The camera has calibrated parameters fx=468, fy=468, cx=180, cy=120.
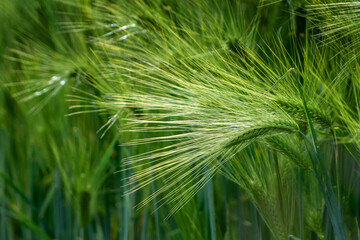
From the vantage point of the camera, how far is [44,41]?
1.25 metres

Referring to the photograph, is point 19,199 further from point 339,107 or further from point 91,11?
point 339,107

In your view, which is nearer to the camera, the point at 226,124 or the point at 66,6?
the point at 226,124

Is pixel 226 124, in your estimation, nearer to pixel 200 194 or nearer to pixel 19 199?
pixel 200 194

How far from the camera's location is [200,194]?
0.94 meters

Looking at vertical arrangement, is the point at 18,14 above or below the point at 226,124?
above

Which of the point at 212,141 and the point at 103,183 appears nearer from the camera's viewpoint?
the point at 212,141

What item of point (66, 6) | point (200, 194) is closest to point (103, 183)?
point (200, 194)

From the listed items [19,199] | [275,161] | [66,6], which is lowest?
[19,199]

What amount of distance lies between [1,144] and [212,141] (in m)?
1.01

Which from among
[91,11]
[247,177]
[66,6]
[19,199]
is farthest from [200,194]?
[19,199]

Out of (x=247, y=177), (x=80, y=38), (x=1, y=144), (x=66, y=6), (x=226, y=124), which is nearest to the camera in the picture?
(x=226, y=124)

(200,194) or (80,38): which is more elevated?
(80,38)

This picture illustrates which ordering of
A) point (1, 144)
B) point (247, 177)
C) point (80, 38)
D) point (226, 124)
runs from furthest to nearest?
point (1, 144) → point (80, 38) → point (247, 177) → point (226, 124)

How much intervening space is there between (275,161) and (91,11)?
1.74ft
